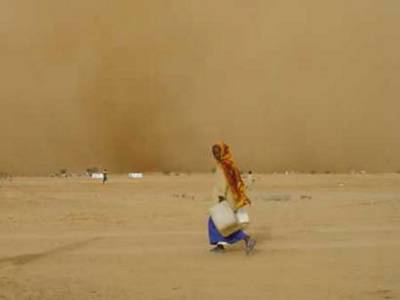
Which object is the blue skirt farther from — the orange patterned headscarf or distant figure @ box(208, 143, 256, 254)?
the orange patterned headscarf

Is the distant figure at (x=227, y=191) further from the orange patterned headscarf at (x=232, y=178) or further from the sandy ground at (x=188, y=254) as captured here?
the sandy ground at (x=188, y=254)

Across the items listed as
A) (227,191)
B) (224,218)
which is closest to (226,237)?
(224,218)

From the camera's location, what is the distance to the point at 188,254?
611 centimetres

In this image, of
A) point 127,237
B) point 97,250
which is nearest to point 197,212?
point 127,237

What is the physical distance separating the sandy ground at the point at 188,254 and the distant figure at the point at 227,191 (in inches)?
6.0

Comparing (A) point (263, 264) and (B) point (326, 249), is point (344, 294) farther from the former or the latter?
(B) point (326, 249)

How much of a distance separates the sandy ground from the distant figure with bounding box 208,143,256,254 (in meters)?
0.15

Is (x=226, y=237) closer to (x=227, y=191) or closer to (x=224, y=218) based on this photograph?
(x=224, y=218)

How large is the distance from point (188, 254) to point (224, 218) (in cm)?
41

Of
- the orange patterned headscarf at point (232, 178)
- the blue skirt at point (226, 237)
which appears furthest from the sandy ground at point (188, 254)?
the orange patterned headscarf at point (232, 178)

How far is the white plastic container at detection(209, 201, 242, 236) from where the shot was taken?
5.96m

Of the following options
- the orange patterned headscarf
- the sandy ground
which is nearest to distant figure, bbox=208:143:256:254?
the orange patterned headscarf

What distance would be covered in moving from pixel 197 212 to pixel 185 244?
3935mm

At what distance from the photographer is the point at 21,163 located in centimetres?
2834
